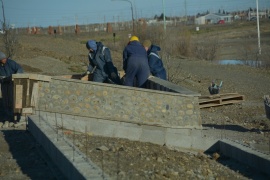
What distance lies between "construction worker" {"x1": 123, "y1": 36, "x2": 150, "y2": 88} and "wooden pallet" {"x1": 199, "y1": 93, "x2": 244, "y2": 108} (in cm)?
514

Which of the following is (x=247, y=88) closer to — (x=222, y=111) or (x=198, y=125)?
(x=222, y=111)

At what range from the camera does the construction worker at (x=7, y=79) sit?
14.9 m

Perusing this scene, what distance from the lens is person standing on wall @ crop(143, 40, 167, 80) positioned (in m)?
16.3

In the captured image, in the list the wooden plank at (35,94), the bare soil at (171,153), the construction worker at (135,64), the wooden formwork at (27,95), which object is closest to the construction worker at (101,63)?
the construction worker at (135,64)

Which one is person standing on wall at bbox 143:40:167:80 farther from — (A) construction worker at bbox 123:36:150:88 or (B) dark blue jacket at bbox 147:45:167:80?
(A) construction worker at bbox 123:36:150:88

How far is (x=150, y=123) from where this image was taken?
13.9 m

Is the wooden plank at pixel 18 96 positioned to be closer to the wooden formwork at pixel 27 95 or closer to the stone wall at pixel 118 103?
the wooden formwork at pixel 27 95

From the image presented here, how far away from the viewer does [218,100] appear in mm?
20766

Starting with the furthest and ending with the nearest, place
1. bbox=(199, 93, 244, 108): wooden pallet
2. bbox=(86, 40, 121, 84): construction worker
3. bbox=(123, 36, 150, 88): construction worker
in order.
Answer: bbox=(199, 93, 244, 108): wooden pallet < bbox=(86, 40, 121, 84): construction worker < bbox=(123, 36, 150, 88): construction worker

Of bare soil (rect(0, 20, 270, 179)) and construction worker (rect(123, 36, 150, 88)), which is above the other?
construction worker (rect(123, 36, 150, 88))

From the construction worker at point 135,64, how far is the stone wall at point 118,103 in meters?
1.49

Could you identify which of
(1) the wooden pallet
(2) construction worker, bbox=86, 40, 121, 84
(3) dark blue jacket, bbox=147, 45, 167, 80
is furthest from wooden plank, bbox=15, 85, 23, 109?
(1) the wooden pallet

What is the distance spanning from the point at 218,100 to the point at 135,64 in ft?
20.8

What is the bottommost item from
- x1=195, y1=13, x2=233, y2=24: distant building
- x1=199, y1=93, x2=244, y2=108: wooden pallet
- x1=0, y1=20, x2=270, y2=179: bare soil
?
x1=0, y1=20, x2=270, y2=179: bare soil
